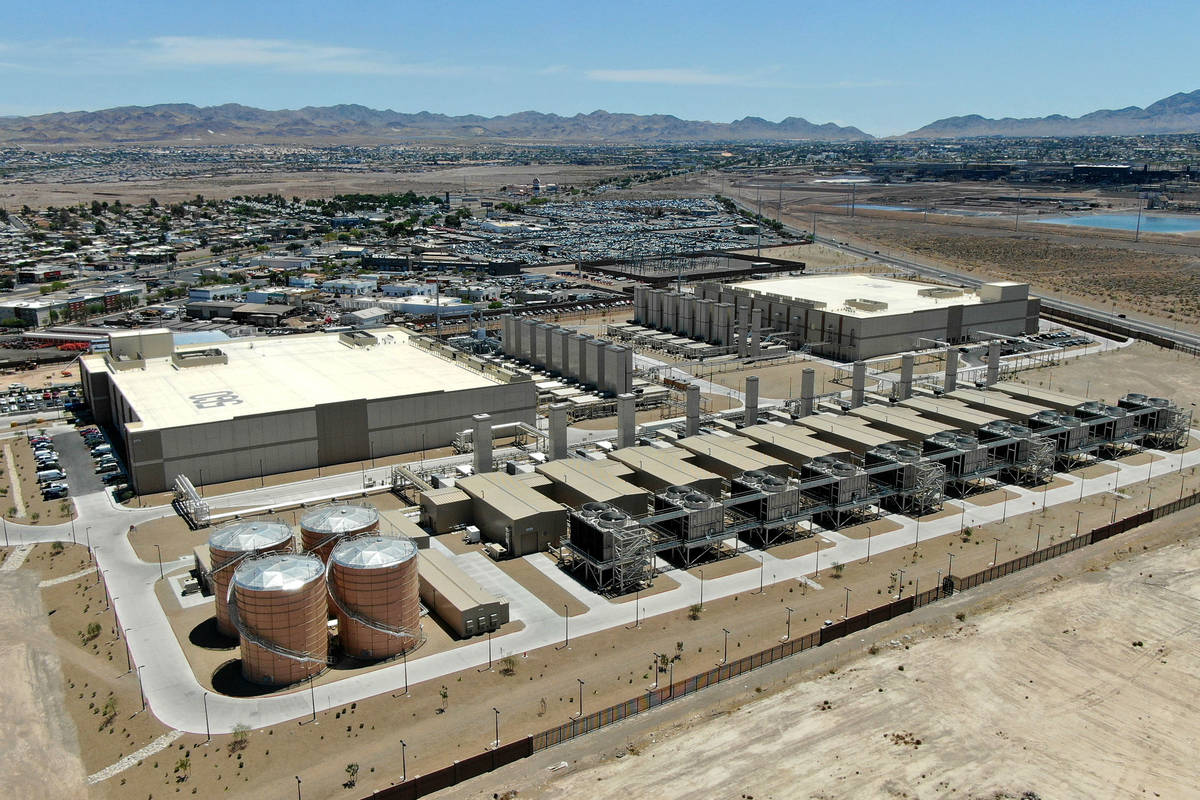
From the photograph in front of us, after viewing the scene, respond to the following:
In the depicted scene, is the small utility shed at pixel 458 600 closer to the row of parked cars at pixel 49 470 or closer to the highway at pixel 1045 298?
the row of parked cars at pixel 49 470

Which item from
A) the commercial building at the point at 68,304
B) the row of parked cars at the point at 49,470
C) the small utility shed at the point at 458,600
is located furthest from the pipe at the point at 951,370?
the commercial building at the point at 68,304

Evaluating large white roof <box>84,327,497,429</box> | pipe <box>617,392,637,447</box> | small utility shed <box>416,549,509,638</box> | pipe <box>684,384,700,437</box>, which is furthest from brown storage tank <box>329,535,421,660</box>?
pipe <box>684,384,700,437</box>

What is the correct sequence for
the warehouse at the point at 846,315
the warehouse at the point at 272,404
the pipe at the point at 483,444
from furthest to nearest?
1. the warehouse at the point at 846,315
2. the warehouse at the point at 272,404
3. the pipe at the point at 483,444

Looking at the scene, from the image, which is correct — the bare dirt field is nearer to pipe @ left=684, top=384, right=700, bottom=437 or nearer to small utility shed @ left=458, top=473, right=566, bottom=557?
small utility shed @ left=458, top=473, right=566, bottom=557

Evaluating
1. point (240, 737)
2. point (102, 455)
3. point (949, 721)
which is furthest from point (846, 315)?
point (240, 737)

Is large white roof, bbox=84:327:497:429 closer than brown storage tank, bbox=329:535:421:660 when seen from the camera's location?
No

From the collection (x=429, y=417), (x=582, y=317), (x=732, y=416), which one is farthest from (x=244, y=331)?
(x=732, y=416)

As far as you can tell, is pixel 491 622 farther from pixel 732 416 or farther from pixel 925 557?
pixel 732 416
